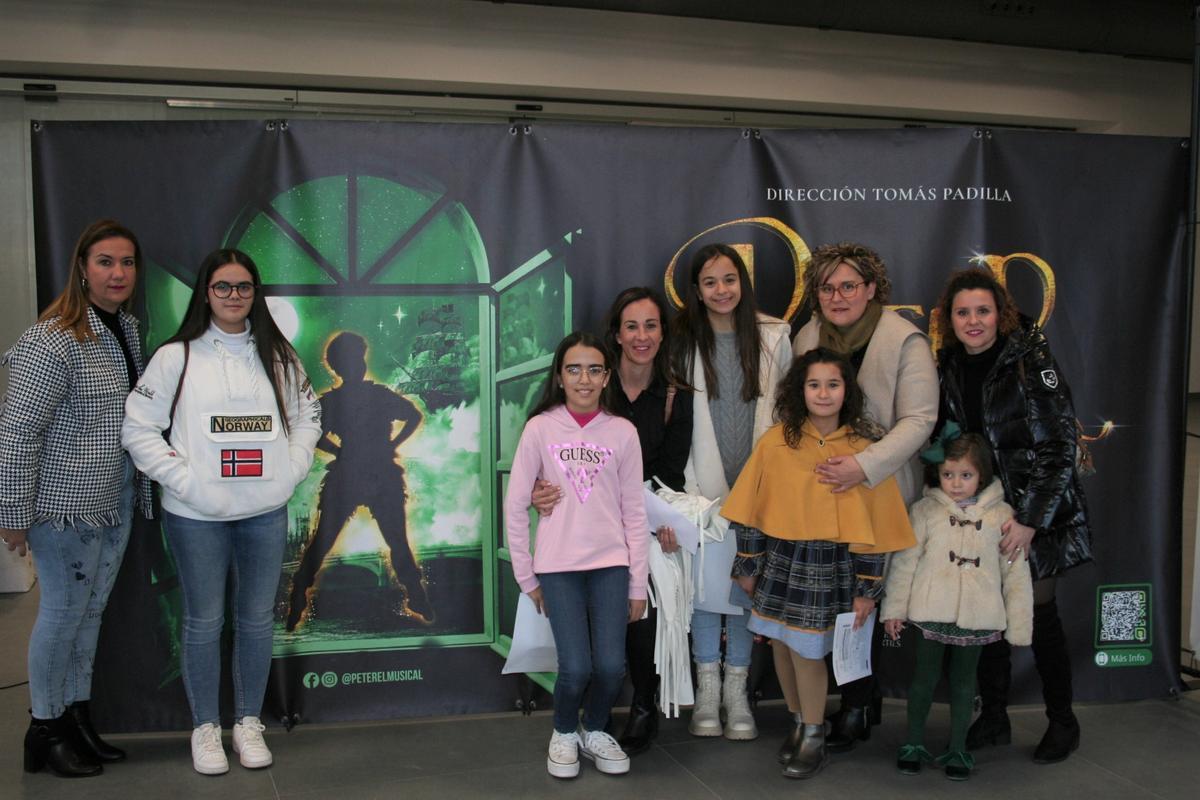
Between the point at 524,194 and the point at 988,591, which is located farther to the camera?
the point at 524,194

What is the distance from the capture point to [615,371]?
293 centimetres

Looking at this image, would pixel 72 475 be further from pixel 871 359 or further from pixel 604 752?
pixel 871 359

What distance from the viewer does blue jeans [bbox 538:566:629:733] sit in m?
2.69

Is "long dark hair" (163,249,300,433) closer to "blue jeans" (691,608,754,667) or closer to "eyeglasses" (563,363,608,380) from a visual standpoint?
"eyeglasses" (563,363,608,380)

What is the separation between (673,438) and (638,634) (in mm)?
609

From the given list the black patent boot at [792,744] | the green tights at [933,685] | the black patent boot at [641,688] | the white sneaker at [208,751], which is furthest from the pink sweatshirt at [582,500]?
the white sneaker at [208,751]

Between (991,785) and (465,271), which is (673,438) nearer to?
(465,271)

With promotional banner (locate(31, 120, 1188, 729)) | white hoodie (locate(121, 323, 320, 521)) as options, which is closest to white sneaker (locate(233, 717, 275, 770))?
promotional banner (locate(31, 120, 1188, 729))

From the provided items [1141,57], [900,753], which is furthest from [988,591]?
[1141,57]

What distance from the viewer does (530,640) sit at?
9.71 feet

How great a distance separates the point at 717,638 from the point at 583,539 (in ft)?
2.23

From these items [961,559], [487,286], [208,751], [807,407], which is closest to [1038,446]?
[961,559]

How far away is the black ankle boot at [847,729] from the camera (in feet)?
9.68

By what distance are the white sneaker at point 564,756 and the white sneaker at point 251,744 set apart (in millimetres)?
834
